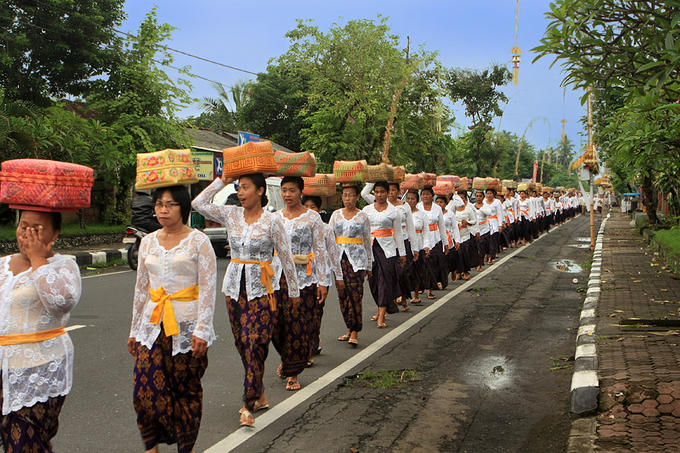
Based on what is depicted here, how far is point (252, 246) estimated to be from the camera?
17.2 ft

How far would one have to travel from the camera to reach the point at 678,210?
2233cm

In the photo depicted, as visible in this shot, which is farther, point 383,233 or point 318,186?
point 383,233

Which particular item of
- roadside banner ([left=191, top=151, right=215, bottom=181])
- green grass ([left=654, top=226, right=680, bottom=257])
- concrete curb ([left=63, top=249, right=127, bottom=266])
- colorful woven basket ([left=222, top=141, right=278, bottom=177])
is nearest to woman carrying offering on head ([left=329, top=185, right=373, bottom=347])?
colorful woven basket ([left=222, top=141, right=278, bottom=177])

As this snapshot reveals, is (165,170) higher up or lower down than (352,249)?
higher up

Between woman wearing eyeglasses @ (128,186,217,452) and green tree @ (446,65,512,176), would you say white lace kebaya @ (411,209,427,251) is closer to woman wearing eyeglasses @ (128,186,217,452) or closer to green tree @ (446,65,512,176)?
woman wearing eyeglasses @ (128,186,217,452)

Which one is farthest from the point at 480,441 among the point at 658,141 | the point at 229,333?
the point at 229,333

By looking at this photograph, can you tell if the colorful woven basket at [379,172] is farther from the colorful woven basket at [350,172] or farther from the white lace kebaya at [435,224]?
the white lace kebaya at [435,224]

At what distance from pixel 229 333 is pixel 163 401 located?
438cm

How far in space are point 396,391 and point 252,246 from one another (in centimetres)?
186

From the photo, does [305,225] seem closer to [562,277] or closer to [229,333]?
[229,333]

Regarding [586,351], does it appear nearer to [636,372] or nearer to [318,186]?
[636,372]

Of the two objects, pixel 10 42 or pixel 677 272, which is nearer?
pixel 677 272

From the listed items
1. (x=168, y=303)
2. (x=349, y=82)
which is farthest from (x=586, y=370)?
(x=349, y=82)

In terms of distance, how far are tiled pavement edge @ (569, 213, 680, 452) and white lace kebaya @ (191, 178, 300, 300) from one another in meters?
2.38
